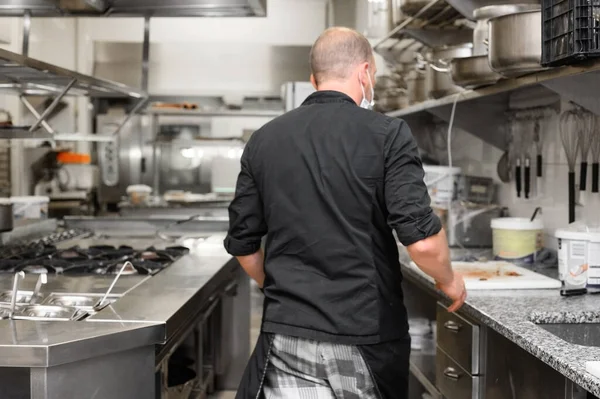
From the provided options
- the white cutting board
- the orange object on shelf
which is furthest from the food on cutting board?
the orange object on shelf

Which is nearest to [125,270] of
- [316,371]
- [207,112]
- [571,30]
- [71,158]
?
[316,371]

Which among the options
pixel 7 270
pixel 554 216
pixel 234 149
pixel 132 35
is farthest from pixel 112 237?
pixel 132 35

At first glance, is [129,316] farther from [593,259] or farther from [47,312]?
[593,259]

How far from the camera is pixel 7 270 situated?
2.67m

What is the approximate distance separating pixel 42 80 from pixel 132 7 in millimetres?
662

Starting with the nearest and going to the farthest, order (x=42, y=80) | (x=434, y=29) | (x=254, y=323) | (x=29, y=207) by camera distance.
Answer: (x=42, y=80) → (x=434, y=29) → (x=29, y=207) → (x=254, y=323)

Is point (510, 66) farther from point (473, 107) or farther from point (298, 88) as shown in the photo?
point (298, 88)

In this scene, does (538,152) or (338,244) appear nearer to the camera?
(338,244)

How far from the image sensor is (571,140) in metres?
2.80

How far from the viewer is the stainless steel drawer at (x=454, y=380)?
2158 mm

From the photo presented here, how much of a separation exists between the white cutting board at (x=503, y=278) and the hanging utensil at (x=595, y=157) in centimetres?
37

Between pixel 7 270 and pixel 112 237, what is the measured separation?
1.18 meters

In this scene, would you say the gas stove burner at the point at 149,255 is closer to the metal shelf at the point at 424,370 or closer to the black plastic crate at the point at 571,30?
the metal shelf at the point at 424,370

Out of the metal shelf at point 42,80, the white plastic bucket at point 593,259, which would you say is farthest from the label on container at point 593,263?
the metal shelf at point 42,80
